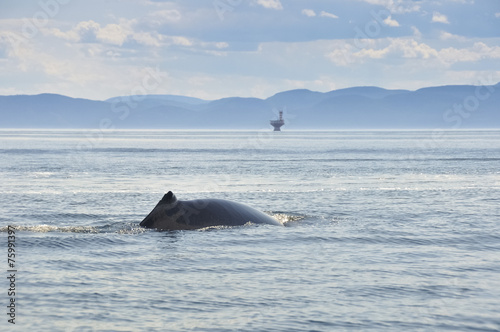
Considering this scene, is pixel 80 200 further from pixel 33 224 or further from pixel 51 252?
pixel 51 252

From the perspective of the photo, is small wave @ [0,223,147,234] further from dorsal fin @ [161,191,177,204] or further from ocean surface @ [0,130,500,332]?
dorsal fin @ [161,191,177,204]

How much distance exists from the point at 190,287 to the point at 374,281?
14.1 feet

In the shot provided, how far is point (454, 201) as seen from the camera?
37.6m

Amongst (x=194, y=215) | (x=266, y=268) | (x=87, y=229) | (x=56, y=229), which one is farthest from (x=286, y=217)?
(x=266, y=268)

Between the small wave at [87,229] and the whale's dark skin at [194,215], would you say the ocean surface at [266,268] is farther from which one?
the whale's dark skin at [194,215]

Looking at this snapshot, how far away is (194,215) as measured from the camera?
2533 centimetres

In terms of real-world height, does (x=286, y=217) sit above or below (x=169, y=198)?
below

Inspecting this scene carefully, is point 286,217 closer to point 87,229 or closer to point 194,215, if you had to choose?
point 194,215

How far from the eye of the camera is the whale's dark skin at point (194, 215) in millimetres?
→ 25031

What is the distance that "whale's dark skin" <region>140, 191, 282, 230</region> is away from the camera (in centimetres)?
2503

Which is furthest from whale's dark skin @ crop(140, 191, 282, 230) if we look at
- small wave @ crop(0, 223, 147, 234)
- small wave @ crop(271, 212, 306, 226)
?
small wave @ crop(271, 212, 306, 226)

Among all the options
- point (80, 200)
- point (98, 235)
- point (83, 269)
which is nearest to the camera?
point (83, 269)

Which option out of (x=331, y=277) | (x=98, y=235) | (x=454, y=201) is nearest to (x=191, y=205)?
(x=98, y=235)

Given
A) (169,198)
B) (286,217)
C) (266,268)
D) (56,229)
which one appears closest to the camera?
(266,268)
